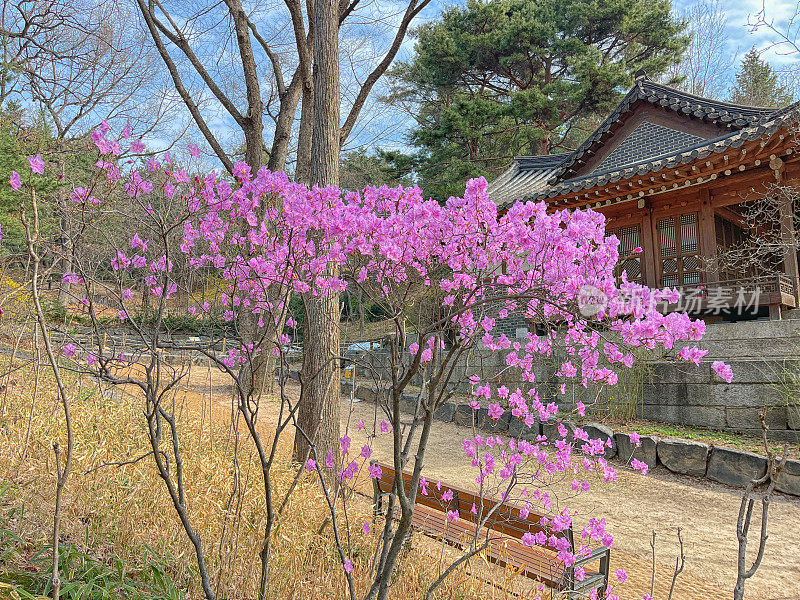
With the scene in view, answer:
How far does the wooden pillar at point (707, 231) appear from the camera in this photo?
8.56m

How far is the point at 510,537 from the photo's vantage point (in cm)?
313

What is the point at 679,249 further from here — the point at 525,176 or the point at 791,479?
the point at 525,176

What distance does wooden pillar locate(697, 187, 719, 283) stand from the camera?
856 centimetres

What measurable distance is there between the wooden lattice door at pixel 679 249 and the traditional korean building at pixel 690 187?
2 centimetres

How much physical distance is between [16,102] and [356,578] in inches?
855

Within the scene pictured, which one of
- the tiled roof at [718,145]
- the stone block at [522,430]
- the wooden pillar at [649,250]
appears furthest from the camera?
the wooden pillar at [649,250]

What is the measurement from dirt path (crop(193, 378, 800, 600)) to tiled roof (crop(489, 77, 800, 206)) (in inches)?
182

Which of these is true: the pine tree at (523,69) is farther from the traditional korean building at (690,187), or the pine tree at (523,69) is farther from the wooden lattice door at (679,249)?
the wooden lattice door at (679,249)

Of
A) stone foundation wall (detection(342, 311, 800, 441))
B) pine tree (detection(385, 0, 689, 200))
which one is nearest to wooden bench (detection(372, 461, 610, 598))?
stone foundation wall (detection(342, 311, 800, 441))

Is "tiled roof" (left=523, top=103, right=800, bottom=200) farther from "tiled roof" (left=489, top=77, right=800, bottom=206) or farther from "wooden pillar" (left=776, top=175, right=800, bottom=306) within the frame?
"wooden pillar" (left=776, top=175, right=800, bottom=306)

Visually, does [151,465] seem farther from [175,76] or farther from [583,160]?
[583,160]

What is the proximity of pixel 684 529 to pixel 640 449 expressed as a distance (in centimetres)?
200

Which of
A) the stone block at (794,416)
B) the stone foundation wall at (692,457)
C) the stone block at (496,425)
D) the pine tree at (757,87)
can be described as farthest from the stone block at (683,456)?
the pine tree at (757,87)

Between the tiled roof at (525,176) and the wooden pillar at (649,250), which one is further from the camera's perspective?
the tiled roof at (525,176)
